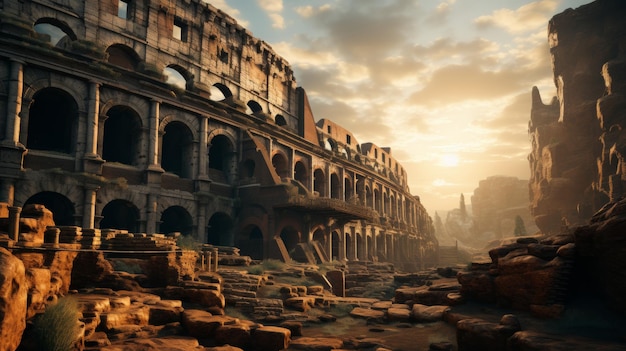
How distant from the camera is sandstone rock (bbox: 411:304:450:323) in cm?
1011

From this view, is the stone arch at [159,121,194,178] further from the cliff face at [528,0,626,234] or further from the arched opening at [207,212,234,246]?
the cliff face at [528,0,626,234]

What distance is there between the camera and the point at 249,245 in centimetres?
2278

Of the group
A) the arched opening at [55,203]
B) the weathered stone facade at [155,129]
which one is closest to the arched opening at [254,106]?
the weathered stone facade at [155,129]

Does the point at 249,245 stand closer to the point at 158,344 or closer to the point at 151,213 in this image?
the point at 151,213

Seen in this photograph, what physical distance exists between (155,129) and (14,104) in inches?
233

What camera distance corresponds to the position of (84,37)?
63.3 feet

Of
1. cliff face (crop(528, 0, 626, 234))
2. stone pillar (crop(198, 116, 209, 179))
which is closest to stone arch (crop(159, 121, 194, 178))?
stone pillar (crop(198, 116, 209, 179))

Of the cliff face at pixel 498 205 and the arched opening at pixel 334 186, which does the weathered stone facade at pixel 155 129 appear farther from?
the cliff face at pixel 498 205

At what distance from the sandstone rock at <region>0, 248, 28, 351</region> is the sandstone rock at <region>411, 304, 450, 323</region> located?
27.9 feet

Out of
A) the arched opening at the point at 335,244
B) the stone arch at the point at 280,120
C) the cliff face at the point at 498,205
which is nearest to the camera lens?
the arched opening at the point at 335,244

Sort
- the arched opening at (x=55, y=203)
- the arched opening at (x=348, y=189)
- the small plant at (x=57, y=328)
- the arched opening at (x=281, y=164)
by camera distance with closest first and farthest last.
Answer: the small plant at (x=57, y=328) < the arched opening at (x=55, y=203) < the arched opening at (x=281, y=164) < the arched opening at (x=348, y=189)

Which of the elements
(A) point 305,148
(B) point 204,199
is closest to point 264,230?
(B) point 204,199

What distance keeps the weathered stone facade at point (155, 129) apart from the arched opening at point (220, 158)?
0.09 m

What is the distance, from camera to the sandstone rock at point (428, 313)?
10.1m
